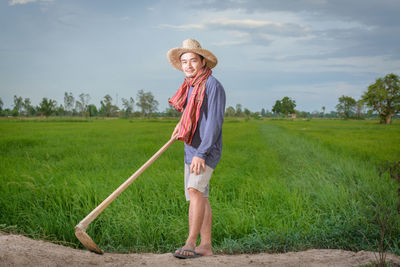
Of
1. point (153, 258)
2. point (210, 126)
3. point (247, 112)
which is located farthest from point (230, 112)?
point (210, 126)

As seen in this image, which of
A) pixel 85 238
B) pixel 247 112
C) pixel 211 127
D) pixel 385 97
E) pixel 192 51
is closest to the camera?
pixel 211 127

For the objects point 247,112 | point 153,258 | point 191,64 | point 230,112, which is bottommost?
point 153,258

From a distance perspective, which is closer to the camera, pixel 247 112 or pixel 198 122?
pixel 198 122

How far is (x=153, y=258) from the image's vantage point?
295 centimetres

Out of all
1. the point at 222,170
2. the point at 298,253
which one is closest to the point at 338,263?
the point at 298,253

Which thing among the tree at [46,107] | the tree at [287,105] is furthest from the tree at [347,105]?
the tree at [46,107]

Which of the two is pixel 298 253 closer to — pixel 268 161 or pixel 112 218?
pixel 112 218

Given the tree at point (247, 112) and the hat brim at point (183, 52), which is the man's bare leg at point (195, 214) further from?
the tree at point (247, 112)

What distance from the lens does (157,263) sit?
2795mm

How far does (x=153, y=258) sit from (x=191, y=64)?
1811 mm

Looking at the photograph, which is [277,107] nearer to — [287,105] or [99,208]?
[287,105]

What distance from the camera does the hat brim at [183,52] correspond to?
265 cm

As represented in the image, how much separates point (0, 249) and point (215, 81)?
100 inches

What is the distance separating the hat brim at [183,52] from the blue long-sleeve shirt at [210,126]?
134mm
